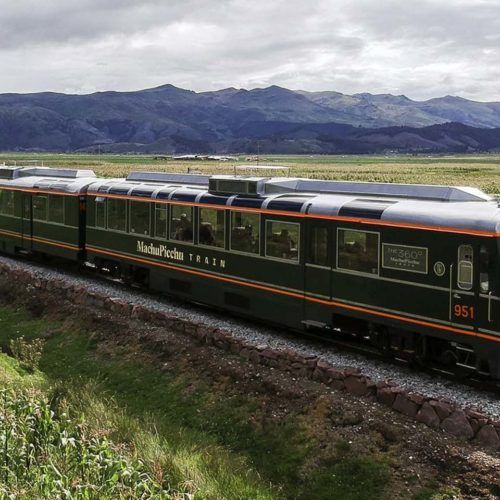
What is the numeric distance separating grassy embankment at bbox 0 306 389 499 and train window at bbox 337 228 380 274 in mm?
3688

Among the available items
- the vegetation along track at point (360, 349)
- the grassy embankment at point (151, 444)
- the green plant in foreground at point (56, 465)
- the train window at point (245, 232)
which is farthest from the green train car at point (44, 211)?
the green plant in foreground at point (56, 465)

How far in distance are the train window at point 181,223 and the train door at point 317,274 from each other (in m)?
4.91

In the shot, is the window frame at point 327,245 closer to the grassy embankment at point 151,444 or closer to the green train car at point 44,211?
the grassy embankment at point 151,444

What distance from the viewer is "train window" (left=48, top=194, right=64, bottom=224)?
85.4 feet

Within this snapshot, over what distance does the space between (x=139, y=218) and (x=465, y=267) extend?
39.2ft

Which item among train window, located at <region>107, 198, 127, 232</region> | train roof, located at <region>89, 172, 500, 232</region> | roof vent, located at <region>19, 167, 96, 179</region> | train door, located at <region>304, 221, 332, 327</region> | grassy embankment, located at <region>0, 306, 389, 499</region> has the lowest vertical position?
grassy embankment, located at <region>0, 306, 389, 499</region>

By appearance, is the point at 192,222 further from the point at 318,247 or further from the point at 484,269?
the point at 484,269

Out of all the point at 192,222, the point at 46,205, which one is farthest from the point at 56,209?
the point at 192,222

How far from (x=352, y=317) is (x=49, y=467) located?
7.98 meters

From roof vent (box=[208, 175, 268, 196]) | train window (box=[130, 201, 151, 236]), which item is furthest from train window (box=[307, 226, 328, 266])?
train window (box=[130, 201, 151, 236])

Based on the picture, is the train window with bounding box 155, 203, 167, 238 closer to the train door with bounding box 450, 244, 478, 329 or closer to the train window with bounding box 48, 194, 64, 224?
the train window with bounding box 48, 194, 64, 224

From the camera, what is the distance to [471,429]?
37.4ft

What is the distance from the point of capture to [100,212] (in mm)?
24078

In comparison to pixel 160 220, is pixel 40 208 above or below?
above
